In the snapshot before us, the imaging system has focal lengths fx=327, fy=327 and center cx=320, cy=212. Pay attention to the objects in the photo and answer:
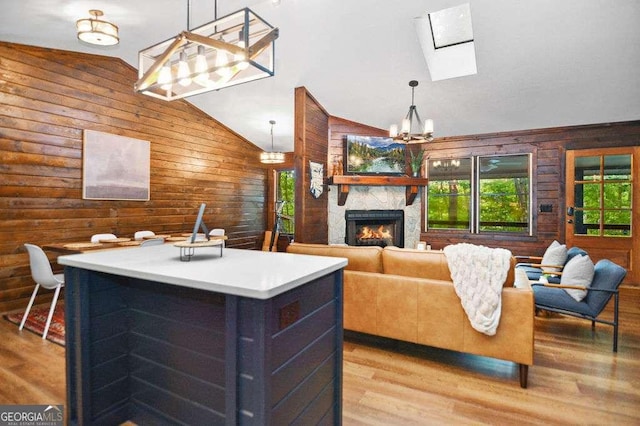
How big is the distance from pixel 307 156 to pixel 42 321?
386cm

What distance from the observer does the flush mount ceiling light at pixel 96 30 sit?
3.36 metres

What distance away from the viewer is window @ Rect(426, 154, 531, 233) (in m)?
5.98

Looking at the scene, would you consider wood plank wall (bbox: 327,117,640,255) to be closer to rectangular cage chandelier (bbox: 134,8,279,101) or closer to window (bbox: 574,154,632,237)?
window (bbox: 574,154,632,237)

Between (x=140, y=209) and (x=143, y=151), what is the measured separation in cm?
91

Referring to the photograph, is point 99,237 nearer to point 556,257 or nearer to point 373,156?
point 373,156

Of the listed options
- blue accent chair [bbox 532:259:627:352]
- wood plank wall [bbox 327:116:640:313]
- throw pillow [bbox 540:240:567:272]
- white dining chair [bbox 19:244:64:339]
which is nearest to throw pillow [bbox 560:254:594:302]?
blue accent chair [bbox 532:259:627:352]

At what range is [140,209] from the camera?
5.14m

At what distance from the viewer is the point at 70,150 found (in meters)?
4.25

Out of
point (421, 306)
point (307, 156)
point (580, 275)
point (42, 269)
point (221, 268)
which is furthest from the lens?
point (307, 156)

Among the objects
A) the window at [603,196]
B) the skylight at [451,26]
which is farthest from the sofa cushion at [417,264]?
the window at [603,196]

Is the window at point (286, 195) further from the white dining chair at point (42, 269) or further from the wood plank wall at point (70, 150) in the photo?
the white dining chair at point (42, 269)

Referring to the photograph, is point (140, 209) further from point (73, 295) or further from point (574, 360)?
point (574, 360)

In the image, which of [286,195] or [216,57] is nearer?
[216,57]

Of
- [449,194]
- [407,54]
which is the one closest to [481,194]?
[449,194]
